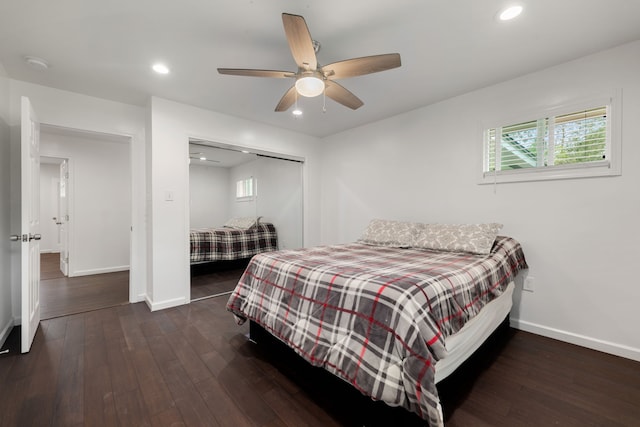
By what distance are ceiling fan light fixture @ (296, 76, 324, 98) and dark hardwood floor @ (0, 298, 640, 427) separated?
192cm

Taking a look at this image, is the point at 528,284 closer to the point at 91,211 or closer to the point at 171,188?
the point at 171,188

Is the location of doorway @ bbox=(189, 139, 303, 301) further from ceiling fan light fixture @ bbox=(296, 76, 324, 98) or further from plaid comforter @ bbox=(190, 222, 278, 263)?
ceiling fan light fixture @ bbox=(296, 76, 324, 98)

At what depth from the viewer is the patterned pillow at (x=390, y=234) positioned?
2932 millimetres

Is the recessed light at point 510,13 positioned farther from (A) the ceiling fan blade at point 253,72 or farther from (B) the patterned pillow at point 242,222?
(B) the patterned pillow at point 242,222

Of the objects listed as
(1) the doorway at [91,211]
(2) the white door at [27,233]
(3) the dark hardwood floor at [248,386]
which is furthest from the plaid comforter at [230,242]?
(2) the white door at [27,233]

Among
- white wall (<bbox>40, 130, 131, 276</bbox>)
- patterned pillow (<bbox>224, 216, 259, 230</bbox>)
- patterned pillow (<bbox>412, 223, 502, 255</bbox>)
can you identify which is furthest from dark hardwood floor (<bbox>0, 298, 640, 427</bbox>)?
white wall (<bbox>40, 130, 131, 276</bbox>)

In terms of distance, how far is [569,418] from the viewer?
4.76 feet

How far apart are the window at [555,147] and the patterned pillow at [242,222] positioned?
3.14m

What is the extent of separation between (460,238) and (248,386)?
2140mm

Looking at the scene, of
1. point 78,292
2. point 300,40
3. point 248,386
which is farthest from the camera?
point 78,292

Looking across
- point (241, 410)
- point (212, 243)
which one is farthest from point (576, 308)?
point (212, 243)

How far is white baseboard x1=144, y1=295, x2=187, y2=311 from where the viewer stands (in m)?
2.93

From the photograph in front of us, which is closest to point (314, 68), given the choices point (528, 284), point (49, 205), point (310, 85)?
point (310, 85)

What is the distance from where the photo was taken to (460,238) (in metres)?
2.48
